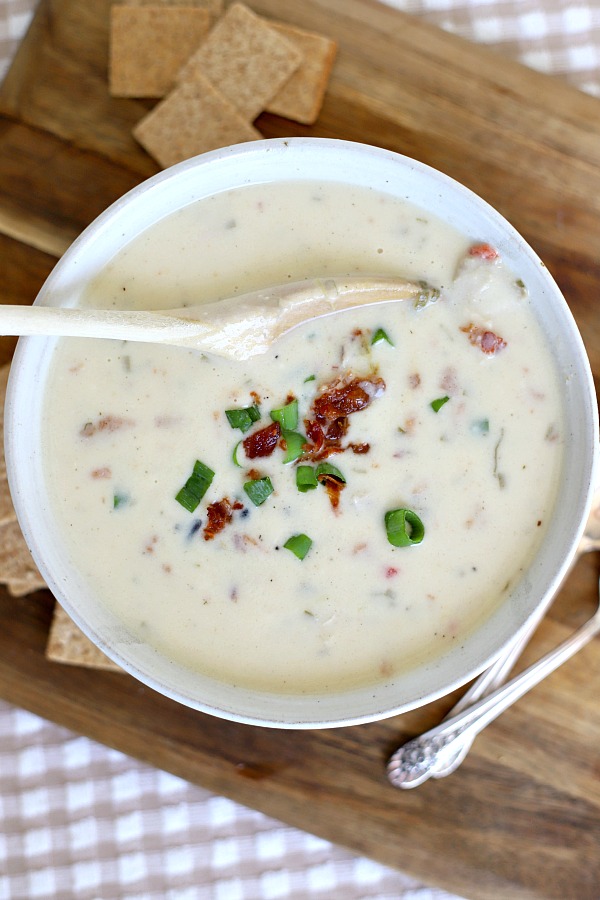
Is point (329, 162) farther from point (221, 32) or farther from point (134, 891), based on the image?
point (134, 891)

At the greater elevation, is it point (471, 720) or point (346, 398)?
point (346, 398)

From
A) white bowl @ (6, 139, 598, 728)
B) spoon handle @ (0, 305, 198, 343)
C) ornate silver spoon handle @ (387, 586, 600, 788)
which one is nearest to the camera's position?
spoon handle @ (0, 305, 198, 343)

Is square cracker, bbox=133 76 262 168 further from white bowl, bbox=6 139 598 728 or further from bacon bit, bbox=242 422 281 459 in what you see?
bacon bit, bbox=242 422 281 459

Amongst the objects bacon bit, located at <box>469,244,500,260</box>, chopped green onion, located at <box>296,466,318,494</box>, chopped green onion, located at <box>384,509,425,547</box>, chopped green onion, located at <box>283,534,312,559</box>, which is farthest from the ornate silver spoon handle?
bacon bit, located at <box>469,244,500,260</box>

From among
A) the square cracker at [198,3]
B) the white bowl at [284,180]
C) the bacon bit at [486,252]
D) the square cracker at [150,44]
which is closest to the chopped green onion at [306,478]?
the white bowl at [284,180]

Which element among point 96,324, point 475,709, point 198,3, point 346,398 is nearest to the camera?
point 96,324

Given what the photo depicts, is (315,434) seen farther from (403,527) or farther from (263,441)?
(403,527)

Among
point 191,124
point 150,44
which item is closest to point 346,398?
point 191,124
